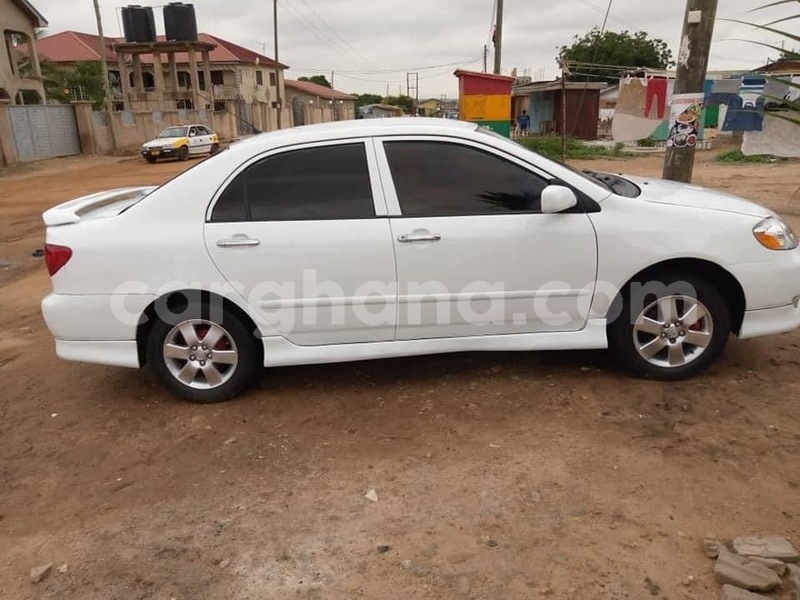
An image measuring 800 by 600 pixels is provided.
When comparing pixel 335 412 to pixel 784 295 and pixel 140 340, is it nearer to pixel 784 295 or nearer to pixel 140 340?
pixel 140 340

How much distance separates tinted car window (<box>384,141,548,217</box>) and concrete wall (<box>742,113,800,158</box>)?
1808cm

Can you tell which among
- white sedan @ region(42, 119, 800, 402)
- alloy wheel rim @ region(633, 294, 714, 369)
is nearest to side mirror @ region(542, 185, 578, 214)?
white sedan @ region(42, 119, 800, 402)

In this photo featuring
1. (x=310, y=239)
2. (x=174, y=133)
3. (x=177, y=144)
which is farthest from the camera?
(x=174, y=133)

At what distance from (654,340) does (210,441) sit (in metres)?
2.68

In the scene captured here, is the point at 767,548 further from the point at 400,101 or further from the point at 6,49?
the point at 400,101

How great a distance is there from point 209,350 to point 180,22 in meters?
43.4

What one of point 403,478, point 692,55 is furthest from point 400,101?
point 403,478

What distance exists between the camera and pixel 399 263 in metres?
3.80

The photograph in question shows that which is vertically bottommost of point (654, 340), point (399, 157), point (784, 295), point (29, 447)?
point (29, 447)

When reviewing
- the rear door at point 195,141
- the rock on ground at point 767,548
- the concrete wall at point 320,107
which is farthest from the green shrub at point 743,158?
the concrete wall at point 320,107

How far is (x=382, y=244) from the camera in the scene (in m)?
3.78

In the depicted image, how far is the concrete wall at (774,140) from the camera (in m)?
18.7

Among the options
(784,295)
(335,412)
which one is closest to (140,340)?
(335,412)

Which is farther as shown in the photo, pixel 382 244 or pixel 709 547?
pixel 382 244
